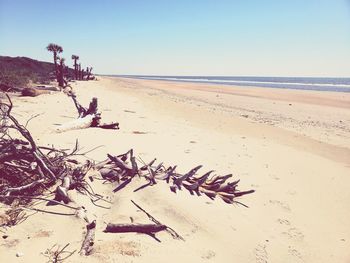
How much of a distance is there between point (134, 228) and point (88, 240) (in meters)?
0.61

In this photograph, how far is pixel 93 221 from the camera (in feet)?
12.5

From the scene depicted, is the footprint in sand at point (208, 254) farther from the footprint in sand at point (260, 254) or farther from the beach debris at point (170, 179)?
the beach debris at point (170, 179)

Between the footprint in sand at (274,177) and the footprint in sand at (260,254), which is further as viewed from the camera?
the footprint in sand at (274,177)

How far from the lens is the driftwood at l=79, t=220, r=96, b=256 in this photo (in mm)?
3403

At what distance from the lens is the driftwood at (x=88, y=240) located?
134 inches

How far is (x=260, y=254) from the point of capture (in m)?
3.88

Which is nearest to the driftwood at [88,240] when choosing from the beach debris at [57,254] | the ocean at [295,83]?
the beach debris at [57,254]

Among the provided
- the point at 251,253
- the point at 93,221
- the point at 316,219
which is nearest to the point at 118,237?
the point at 93,221

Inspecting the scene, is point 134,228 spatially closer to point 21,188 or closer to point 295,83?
point 21,188

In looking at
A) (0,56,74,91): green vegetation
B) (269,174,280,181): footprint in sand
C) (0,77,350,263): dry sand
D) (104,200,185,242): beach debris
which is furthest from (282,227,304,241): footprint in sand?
(0,56,74,91): green vegetation

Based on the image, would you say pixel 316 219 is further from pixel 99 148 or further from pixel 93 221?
pixel 99 148

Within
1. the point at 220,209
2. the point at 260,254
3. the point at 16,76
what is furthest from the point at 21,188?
the point at 16,76

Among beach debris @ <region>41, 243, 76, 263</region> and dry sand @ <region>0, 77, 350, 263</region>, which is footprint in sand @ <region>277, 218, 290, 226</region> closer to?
dry sand @ <region>0, 77, 350, 263</region>

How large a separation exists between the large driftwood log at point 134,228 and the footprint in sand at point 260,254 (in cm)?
125
